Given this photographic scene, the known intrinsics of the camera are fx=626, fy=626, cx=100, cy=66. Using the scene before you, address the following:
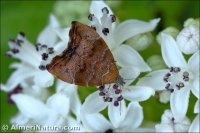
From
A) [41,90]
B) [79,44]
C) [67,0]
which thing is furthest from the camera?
[67,0]

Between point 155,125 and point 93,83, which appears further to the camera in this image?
point 155,125

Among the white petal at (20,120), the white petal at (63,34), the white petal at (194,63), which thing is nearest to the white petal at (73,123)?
the white petal at (20,120)

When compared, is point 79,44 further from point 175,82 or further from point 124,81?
point 175,82

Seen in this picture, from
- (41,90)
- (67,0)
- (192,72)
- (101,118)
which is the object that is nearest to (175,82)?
(192,72)

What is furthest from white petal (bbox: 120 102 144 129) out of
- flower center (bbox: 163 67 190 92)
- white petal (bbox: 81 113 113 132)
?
flower center (bbox: 163 67 190 92)

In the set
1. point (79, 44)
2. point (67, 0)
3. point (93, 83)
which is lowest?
point (93, 83)

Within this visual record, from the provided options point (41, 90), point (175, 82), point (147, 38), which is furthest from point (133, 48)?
point (41, 90)

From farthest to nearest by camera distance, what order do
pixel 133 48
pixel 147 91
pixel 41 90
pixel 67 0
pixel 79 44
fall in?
pixel 67 0 → pixel 41 90 → pixel 133 48 → pixel 147 91 → pixel 79 44

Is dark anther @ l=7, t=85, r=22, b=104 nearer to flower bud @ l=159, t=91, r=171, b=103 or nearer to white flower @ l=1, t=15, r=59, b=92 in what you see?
white flower @ l=1, t=15, r=59, b=92

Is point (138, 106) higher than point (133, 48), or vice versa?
point (133, 48)
